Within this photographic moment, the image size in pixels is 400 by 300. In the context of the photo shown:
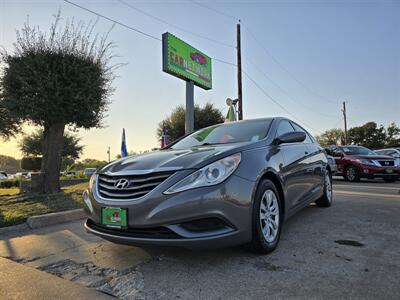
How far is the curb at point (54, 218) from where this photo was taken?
4.84 meters

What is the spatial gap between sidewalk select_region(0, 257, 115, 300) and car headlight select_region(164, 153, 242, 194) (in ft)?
3.25

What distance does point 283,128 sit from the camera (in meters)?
4.31

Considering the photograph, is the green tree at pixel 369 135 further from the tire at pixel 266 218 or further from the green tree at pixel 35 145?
the tire at pixel 266 218

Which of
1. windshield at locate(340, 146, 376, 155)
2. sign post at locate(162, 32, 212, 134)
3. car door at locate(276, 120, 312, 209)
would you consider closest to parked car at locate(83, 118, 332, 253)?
car door at locate(276, 120, 312, 209)

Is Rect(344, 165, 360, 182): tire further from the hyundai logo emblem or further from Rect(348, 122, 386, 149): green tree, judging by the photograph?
Rect(348, 122, 386, 149): green tree

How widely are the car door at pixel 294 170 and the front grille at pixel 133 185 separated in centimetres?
158

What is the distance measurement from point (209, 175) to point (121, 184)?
0.80m

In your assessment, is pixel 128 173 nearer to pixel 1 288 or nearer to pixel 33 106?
pixel 1 288

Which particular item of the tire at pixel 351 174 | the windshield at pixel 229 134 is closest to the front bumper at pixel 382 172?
the tire at pixel 351 174

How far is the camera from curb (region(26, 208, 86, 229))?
4.84m

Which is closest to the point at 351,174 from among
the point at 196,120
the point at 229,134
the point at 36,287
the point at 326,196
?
the point at 326,196

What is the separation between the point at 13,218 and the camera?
193 inches

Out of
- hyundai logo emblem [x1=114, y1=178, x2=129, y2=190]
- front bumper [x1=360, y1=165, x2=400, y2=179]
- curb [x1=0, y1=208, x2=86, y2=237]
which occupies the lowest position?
curb [x1=0, y1=208, x2=86, y2=237]

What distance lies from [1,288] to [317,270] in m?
2.64
